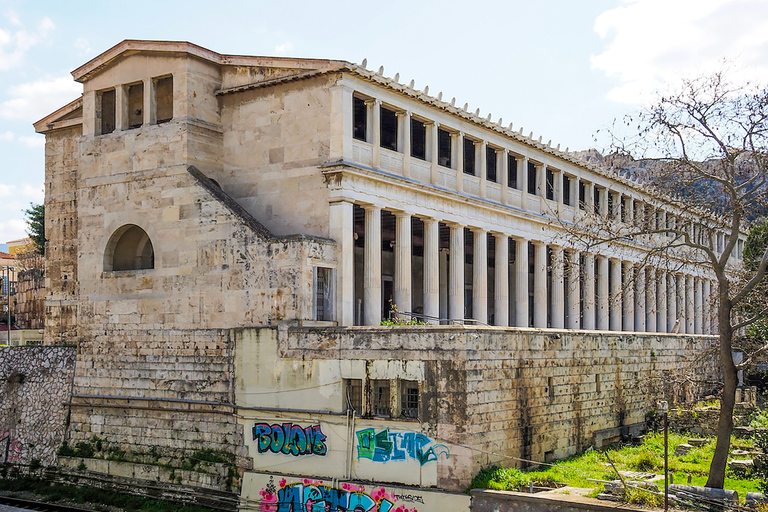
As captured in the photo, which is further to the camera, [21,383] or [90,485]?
[21,383]

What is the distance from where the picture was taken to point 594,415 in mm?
30719

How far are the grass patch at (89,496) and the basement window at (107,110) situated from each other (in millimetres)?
13868

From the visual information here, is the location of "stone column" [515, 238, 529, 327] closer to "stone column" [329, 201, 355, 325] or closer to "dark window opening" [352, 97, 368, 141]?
"dark window opening" [352, 97, 368, 141]

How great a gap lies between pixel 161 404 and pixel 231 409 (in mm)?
3403

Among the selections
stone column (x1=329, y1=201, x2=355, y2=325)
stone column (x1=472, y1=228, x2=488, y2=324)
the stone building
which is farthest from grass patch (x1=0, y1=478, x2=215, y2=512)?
stone column (x1=472, y1=228, x2=488, y2=324)

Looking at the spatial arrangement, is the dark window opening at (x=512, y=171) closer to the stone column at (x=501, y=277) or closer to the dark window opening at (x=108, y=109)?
the stone column at (x=501, y=277)

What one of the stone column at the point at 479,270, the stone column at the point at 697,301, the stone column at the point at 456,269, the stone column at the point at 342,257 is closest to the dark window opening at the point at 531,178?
the stone column at the point at 479,270

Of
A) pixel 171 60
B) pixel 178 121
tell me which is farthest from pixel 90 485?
pixel 171 60

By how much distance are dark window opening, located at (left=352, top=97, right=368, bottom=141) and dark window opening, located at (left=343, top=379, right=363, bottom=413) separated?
10476 millimetres

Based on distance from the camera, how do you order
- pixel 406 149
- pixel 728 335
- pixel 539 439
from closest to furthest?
pixel 728 335 → pixel 539 439 → pixel 406 149

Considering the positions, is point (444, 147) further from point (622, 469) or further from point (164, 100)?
point (622, 469)

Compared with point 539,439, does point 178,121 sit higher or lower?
higher

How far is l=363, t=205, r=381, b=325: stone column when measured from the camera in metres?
30.2

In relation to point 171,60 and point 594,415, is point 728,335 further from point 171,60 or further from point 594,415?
point 171,60
